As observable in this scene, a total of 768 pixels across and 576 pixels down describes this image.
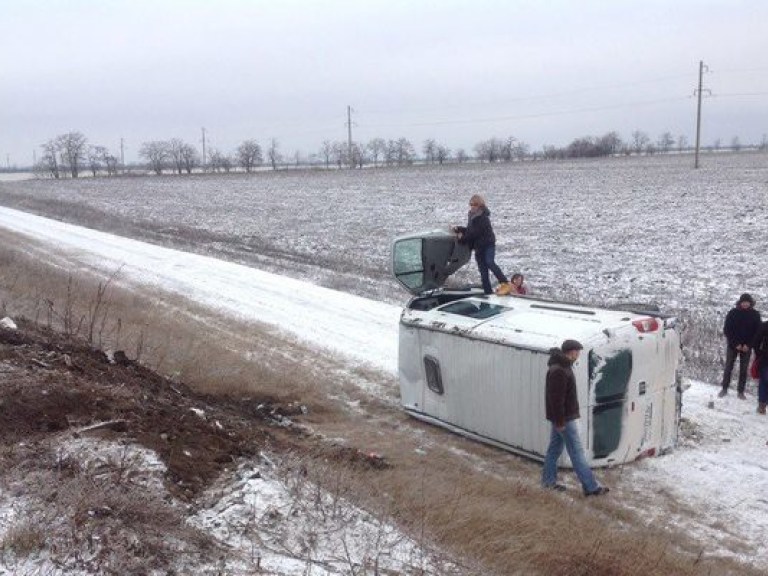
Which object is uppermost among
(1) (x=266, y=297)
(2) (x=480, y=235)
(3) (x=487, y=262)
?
(2) (x=480, y=235)

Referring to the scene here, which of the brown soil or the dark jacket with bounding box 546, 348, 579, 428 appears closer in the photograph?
the brown soil

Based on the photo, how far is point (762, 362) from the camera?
9516 mm

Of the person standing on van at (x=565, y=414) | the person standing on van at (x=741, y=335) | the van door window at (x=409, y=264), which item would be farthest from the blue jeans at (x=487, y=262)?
the person standing on van at (x=565, y=414)

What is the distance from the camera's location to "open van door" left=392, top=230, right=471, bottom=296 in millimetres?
10258

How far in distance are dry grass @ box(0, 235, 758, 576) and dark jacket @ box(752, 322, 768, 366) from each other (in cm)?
359

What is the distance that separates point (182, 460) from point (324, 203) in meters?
44.0

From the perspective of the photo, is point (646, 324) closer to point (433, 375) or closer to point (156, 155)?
point (433, 375)

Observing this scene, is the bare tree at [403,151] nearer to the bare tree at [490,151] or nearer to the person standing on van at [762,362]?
the bare tree at [490,151]

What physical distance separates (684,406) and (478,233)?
346 centimetres

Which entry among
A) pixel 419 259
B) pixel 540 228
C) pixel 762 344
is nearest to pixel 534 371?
pixel 419 259

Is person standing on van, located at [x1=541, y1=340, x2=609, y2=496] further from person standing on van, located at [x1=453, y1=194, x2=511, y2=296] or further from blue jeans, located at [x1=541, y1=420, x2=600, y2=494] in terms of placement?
person standing on van, located at [x1=453, y1=194, x2=511, y2=296]

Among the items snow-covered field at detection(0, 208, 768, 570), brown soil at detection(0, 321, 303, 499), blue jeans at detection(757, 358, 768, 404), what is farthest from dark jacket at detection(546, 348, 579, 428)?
blue jeans at detection(757, 358, 768, 404)

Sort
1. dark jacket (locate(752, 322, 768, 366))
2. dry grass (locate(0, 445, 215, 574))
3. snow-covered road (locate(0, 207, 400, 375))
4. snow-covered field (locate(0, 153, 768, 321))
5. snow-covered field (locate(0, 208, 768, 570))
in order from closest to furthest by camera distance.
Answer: dry grass (locate(0, 445, 215, 574))
snow-covered field (locate(0, 208, 768, 570))
dark jacket (locate(752, 322, 768, 366))
snow-covered road (locate(0, 207, 400, 375))
snow-covered field (locate(0, 153, 768, 321))

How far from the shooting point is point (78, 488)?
18.0 ft
